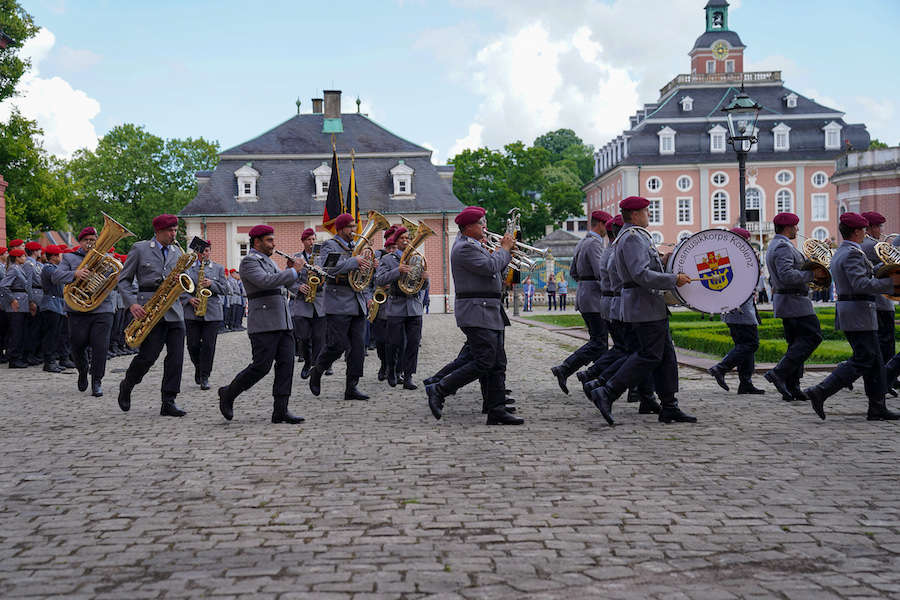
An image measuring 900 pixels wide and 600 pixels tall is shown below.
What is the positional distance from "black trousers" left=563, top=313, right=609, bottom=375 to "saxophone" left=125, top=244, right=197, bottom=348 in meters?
4.29

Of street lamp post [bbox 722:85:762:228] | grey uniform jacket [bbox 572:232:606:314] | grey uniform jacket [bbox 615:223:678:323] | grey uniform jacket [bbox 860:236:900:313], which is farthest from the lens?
street lamp post [bbox 722:85:762:228]

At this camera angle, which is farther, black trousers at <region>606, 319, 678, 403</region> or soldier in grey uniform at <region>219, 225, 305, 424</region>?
soldier in grey uniform at <region>219, 225, 305, 424</region>

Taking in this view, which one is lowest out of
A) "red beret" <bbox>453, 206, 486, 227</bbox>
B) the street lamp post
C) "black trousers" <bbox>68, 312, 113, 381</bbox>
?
"black trousers" <bbox>68, 312, 113, 381</bbox>

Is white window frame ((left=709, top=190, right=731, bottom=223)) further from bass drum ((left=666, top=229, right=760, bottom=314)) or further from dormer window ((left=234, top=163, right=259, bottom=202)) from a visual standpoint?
bass drum ((left=666, top=229, right=760, bottom=314))

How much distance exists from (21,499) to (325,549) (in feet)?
7.83

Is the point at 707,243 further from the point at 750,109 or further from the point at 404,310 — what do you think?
the point at 750,109

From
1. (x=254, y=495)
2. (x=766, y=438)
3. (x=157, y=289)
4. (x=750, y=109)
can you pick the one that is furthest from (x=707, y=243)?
(x=750, y=109)

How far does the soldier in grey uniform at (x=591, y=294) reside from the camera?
10750 mm

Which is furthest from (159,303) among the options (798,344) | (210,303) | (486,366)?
(798,344)

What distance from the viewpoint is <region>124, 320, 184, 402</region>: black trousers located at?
9914 mm

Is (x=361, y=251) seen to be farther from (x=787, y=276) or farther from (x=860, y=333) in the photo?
(x=860, y=333)

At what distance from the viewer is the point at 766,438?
7785mm

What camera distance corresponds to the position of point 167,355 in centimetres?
1005

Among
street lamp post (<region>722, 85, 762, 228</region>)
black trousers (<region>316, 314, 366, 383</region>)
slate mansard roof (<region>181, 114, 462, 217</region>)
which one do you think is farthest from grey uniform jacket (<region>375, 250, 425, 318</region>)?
slate mansard roof (<region>181, 114, 462, 217</region>)
